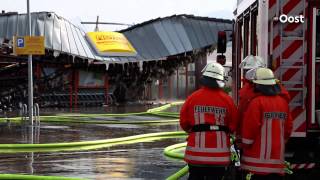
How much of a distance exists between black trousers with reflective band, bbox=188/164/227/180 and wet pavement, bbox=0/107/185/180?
321cm

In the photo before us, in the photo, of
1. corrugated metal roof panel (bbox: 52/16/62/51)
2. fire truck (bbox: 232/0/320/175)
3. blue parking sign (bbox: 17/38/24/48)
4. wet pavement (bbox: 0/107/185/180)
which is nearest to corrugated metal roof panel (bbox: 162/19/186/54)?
corrugated metal roof panel (bbox: 52/16/62/51)

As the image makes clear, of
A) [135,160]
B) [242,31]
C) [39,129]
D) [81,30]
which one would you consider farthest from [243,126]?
[81,30]

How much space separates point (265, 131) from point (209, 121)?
53 cm

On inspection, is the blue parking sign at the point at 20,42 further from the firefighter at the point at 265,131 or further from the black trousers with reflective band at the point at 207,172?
the firefighter at the point at 265,131

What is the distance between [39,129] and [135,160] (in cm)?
608

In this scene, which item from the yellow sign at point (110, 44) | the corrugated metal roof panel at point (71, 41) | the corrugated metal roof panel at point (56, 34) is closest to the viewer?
the corrugated metal roof panel at point (56, 34)

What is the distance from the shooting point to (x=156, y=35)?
32.3 m

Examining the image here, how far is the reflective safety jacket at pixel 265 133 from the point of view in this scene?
5266 mm

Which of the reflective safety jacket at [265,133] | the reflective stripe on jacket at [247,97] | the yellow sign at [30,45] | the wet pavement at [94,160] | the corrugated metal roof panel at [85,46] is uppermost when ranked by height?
the corrugated metal roof panel at [85,46]

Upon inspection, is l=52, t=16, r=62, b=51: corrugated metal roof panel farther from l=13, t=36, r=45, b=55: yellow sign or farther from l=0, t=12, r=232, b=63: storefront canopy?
l=13, t=36, r=45, b=55: yellow sign

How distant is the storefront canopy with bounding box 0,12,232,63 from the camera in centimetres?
2720

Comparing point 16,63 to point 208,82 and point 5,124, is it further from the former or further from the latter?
point 208,82

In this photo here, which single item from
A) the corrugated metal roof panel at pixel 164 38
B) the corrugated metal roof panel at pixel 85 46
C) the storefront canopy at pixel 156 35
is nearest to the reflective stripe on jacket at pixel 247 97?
the storefront canopy at pixel 156 35

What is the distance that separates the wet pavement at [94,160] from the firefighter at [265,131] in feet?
11.2
